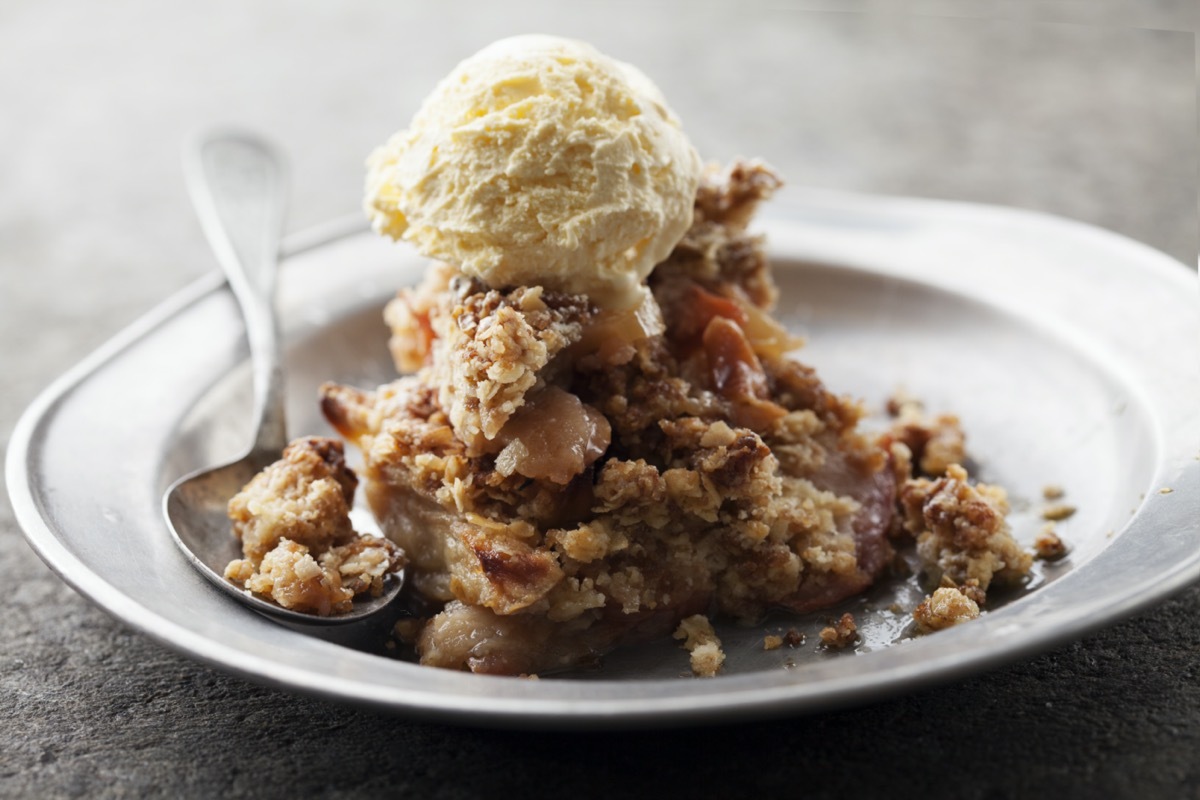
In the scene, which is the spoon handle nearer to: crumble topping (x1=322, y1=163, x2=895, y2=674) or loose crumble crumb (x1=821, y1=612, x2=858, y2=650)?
crumble topping (x1=322, y1=163, x2=895, y2=674)

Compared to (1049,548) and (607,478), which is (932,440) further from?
(607,478)

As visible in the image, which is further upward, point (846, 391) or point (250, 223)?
point (250, 223)

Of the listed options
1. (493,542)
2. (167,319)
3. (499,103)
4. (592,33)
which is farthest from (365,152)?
(493,542)

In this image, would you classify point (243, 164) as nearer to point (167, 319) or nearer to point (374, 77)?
point (167, 319)

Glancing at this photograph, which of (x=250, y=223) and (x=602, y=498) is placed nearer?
(x=602, y=498)

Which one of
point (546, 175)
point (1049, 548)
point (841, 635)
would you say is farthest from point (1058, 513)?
point (546, 175)
